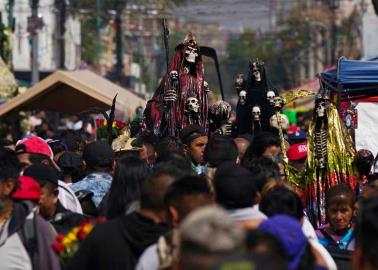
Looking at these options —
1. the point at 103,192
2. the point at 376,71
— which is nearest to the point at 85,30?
the point at 376,71

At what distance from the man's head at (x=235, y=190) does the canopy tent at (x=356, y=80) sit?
743 centimetres

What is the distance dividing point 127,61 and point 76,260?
8757 centimetres

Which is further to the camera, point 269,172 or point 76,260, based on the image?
point 269,172

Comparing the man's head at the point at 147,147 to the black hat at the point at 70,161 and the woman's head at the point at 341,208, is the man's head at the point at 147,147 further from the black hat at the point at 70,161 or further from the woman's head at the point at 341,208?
the woman's head at the point at 341,208

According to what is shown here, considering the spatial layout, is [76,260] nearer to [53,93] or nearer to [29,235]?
[29,235]

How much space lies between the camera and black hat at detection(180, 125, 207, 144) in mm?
11798

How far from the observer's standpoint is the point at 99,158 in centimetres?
991

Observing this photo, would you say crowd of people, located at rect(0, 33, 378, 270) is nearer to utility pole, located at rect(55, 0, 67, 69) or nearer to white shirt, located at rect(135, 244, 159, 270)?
white shirt, located at rect(135, 244, 159, 270)

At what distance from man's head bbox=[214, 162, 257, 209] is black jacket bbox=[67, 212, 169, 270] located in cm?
32

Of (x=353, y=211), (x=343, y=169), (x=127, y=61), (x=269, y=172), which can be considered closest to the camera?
(x=269, y=172)

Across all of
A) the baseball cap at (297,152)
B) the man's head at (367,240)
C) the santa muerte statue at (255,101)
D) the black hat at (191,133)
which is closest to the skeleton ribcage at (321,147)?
the baseball cap at (297,152)

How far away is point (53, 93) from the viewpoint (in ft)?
72.8

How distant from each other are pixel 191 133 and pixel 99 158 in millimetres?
2454

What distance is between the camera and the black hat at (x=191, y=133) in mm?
11798
